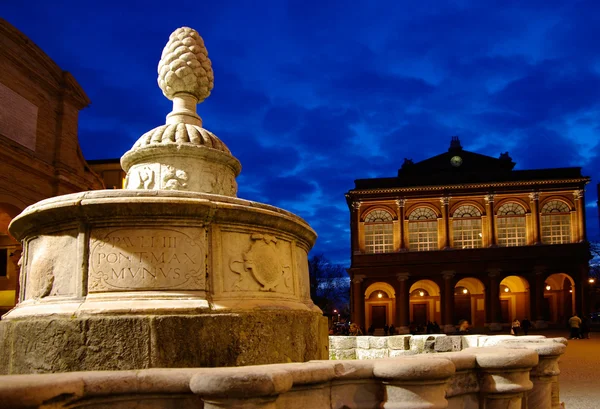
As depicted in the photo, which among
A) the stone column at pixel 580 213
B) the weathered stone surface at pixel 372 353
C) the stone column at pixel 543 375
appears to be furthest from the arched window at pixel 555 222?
the stone column at pixel 543 375

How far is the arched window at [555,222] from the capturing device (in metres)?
38.0

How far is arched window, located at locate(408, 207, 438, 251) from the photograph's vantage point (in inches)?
1542

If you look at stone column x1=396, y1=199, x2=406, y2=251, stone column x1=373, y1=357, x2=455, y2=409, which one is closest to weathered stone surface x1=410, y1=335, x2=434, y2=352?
stone column x1=373, y1=357, x2=455, y2=409

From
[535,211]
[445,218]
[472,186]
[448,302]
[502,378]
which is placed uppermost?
[472,186]

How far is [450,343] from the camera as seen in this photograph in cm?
980

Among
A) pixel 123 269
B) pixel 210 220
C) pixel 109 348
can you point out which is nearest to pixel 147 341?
Answer: pixel 109 348

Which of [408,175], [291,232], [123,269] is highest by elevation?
[408,175]

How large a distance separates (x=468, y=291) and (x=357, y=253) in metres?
8.52

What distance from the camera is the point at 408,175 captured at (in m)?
44.2

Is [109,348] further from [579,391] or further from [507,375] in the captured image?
[579,391]

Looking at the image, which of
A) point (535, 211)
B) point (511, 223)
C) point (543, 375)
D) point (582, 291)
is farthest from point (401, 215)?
point (543, 375)

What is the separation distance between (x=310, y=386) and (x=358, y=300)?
120 ft

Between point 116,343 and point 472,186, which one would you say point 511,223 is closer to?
point 472,186

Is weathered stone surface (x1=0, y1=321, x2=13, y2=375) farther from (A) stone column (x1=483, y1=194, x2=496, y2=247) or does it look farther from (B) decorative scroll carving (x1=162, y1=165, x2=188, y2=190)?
(A) stone column (x1=483, y1=194, x2=496, y2=247)
